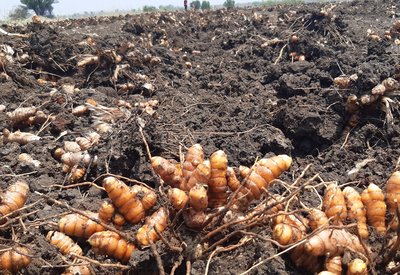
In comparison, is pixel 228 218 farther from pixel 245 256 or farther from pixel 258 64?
pixel 258 64

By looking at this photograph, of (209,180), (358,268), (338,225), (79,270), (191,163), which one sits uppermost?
(191,163)

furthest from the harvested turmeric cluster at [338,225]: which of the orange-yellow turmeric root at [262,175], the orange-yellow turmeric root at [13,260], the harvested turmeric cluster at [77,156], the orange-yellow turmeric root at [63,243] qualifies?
the harvested turmeric cluster at [77,156]

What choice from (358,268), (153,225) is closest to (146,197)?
(153,225)

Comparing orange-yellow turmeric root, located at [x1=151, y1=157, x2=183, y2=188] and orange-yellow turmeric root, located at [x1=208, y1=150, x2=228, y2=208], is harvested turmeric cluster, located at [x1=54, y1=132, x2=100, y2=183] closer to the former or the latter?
orange-yellow turmeric root, located at [x1=151, y1=157, x2=183, y2=188]

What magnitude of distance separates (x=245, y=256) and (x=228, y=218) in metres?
0.28

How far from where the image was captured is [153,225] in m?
2.57

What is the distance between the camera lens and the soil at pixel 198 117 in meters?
2.76

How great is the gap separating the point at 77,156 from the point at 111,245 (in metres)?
1.43

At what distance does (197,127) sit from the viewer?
4.98 metres

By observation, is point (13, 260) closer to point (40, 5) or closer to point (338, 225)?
point (338, 225)

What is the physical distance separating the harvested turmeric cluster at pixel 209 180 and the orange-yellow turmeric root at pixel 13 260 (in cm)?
105

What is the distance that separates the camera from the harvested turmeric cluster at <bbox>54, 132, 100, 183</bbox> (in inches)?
142

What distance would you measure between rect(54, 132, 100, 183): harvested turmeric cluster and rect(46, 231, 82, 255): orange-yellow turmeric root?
2.87ft

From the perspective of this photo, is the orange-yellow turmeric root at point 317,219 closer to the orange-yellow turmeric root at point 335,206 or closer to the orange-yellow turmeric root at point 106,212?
the orange-yellow turmeric root at point 335,206
